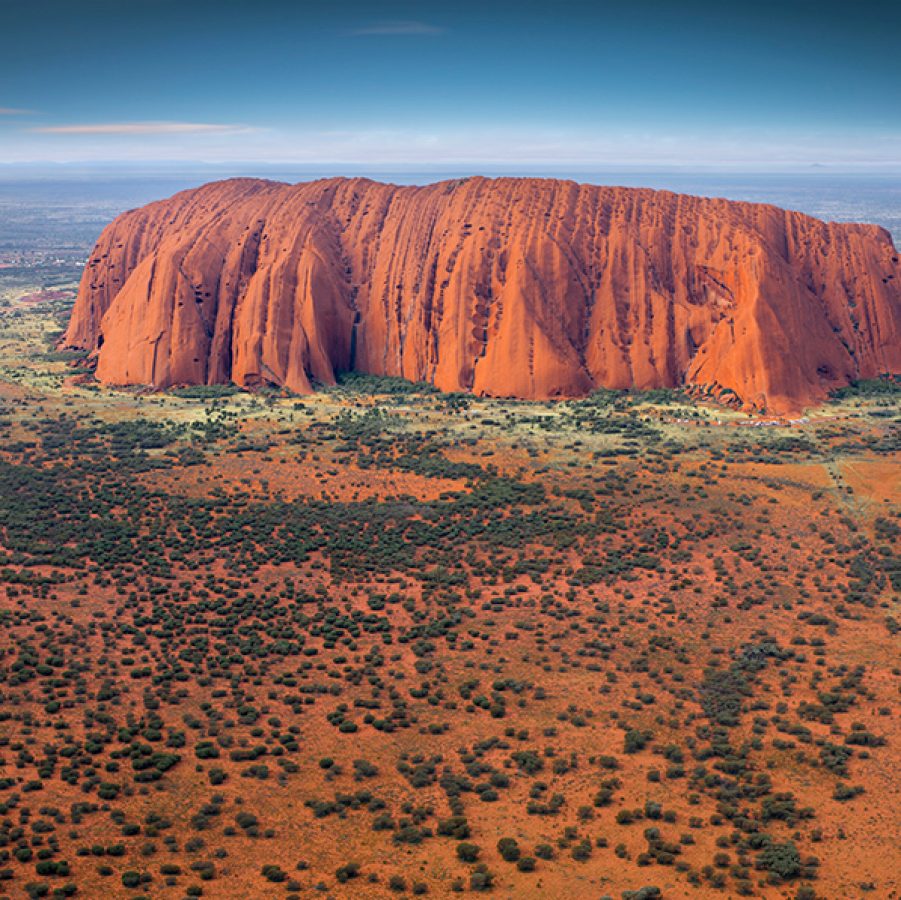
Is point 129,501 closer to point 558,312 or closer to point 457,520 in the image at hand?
point 457,520

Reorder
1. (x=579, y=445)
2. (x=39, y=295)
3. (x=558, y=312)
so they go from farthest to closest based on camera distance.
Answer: (x=39, y=295) < (x=558, y=312) < (x=579, y=445)

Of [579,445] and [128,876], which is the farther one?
[579,445]

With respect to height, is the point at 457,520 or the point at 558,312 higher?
the point at 558,312

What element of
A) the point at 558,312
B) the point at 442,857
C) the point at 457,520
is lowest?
the point at 442,857

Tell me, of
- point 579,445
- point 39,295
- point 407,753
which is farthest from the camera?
point 39,295

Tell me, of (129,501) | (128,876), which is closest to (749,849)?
(128,876)

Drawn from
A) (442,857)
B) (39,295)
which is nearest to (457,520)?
(442,857)
